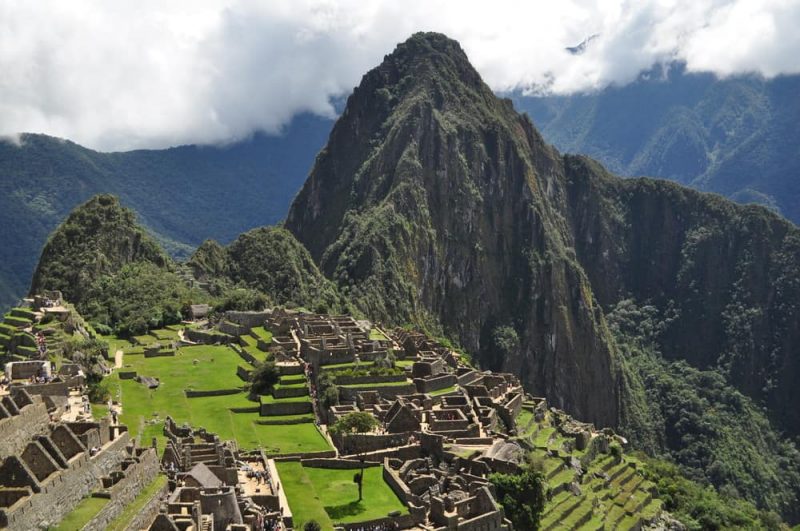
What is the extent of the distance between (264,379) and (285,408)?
343 cm

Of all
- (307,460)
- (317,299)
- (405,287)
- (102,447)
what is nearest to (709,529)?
(307,460)

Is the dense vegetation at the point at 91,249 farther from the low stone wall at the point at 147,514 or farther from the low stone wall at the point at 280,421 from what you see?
the low stone wall at the point at 147,514

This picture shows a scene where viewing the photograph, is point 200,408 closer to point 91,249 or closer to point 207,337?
point 207,337

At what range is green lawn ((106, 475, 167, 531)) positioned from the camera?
31406mm

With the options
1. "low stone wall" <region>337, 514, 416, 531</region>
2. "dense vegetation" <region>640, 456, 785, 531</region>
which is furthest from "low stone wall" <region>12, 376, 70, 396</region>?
"dense vegetation" <region>640, 456, 785, 531</region>

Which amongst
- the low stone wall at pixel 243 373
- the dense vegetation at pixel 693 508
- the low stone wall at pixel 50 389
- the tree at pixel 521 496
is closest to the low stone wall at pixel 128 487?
the low stone wall at pixel 50 389

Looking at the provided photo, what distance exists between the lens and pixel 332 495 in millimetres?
45812

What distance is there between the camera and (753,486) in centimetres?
16862

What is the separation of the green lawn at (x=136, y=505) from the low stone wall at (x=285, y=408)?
812 inches

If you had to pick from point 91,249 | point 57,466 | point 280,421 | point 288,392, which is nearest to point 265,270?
point 91,249

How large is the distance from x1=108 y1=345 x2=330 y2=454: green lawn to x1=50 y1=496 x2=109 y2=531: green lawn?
38.8 ft

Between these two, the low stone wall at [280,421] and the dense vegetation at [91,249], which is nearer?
the low stone wall at [280,421]

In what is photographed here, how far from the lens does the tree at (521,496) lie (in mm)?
49125

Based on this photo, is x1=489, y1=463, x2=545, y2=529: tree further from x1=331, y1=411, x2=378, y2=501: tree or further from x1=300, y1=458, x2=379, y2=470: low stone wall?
x1=331, y1=411, x2=378, y2=501: tree
